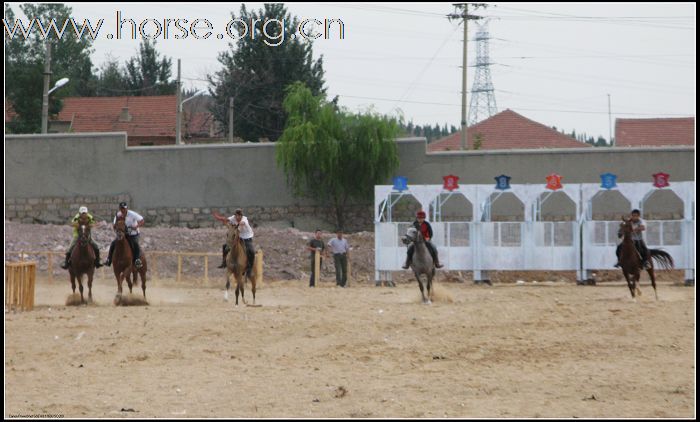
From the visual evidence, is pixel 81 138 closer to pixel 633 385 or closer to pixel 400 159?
pixel 400 159

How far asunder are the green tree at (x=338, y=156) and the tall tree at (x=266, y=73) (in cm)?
1219

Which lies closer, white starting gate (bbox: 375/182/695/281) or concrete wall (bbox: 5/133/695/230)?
white starting gate (bbox: 375/182/695/281)

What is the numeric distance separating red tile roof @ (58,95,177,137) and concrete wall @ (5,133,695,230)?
21.8 m

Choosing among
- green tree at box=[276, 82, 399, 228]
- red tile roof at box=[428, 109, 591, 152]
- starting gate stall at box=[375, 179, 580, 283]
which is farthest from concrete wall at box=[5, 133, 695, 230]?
red tile roof at box=[428, 109, 591, 152]

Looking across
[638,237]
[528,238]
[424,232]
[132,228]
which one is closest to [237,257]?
[132,228]

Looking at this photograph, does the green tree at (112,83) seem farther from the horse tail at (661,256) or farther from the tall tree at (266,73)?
the horse tail at (661,256)

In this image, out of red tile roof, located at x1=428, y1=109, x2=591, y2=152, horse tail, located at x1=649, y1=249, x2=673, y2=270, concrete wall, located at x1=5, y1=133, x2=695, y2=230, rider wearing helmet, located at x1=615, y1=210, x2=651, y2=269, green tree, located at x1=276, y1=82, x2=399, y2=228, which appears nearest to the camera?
rider wearing helmet, located at x1=615, y1=210, x2=651, y2=269

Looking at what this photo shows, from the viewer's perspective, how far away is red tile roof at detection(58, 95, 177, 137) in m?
70.2

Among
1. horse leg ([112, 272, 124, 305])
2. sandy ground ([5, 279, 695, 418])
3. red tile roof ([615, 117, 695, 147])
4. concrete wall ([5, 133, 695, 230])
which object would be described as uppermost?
red tile roof ([615, 117, 695, 147])

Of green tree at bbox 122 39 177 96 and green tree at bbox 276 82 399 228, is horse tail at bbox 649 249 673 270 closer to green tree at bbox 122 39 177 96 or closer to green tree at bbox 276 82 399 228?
green tree at bbox 276 82 399 228

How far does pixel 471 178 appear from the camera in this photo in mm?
44094

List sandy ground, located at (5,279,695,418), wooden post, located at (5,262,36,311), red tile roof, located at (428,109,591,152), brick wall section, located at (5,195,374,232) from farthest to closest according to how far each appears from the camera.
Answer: red tile roof, located at (428,109,591,152)
brick wall section, located at (5,195,374,232)
wooden post, located at (5,262,36,311)
sandy ground, located at (5,279,695,418)

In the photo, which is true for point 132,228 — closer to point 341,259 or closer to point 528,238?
point 341,259

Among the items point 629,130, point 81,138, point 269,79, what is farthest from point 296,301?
point 629,130
